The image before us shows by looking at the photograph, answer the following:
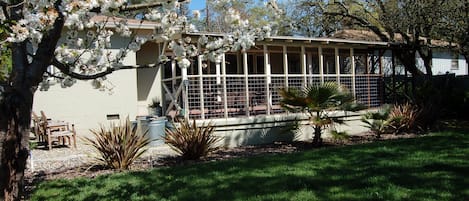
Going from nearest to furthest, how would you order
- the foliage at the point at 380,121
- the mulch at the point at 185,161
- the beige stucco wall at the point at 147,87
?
the mulch at the point at 185,161, the foliage at the point at 380,121, the beige stucco wall at the point at 147,87

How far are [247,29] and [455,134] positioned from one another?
833cm

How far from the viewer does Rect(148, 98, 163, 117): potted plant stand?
14.3m

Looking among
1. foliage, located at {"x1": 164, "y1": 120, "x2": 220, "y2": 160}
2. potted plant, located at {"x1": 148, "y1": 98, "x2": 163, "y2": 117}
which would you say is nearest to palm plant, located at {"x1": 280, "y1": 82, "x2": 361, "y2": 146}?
foliage, located at {"x1": 164, "y1": 120, "x2": 220, "y2": 160}

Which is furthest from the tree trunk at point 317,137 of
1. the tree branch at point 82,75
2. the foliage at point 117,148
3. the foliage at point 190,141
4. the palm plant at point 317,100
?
the tree branch at point 82,75

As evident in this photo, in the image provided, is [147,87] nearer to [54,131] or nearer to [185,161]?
[54,131]

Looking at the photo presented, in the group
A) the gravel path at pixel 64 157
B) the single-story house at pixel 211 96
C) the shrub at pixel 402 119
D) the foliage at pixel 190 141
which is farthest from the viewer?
the shrub at pixel 402 119

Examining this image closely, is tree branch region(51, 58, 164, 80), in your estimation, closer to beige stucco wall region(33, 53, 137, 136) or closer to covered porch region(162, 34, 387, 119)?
covered porch region(162, 34, 387, 119)

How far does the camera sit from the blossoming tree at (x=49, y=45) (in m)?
3.93

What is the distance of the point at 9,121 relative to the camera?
4438 mm

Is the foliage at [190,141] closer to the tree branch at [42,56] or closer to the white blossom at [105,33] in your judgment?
the white blossom at [105,33]

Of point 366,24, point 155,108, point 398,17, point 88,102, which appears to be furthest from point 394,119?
point 88,102

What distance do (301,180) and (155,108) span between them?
8648mm

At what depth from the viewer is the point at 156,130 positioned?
1166 cm

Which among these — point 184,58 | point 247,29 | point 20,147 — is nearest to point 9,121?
point 20,147
